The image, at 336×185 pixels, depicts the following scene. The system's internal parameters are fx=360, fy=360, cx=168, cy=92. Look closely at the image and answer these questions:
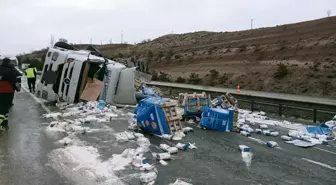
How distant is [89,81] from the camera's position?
16.3 metres

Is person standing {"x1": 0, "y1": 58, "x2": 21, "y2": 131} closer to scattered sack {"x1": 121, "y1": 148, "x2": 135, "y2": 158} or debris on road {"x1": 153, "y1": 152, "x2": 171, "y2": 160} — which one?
scattered sack {"x1": 121, "y1": 148, "x2": 135, "y2": 158}

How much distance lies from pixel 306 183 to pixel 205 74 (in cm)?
3803

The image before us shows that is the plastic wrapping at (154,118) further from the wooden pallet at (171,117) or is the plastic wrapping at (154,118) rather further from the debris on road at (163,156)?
the debris on road at (163,156)

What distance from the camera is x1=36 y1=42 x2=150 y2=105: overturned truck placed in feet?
51.5

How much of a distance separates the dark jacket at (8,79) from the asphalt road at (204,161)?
3.68 ft

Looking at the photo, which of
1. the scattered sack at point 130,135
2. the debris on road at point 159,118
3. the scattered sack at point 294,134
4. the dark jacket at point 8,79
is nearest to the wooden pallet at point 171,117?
the debris on road at point 159,118

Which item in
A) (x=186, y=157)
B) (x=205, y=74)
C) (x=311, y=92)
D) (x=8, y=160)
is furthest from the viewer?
(x=205, y=74)

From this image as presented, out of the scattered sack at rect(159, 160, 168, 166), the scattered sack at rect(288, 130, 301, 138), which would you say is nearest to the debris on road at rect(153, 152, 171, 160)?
the scattered sack at rect(159, 160, 168, 166)

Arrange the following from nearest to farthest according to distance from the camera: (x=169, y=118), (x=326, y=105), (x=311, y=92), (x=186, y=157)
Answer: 1. (x=186, y=157)
2. (x=169, y=118)
3. (x=326, y=105)
4. (x=311, y=92)

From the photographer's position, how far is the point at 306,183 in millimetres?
5871

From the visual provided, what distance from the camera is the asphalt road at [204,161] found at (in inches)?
232

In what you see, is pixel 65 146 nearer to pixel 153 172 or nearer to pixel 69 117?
pixel 153 172

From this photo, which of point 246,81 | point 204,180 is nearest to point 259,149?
point 204,180

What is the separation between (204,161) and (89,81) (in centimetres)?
1035
